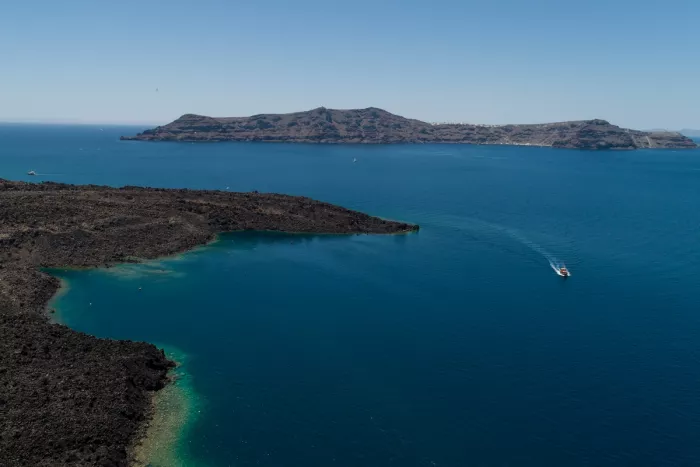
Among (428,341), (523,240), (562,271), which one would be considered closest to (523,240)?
(523,240)

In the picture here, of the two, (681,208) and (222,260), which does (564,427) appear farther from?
(681,208)

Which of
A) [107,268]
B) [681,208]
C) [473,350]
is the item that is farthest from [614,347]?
[681,208]

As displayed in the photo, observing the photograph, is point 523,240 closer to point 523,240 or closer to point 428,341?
point 523,240

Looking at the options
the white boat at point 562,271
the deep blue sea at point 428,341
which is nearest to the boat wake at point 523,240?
the white boat at point 562,271

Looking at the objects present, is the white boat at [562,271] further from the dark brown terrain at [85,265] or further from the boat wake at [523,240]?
the dark brown terrain at [85,265]

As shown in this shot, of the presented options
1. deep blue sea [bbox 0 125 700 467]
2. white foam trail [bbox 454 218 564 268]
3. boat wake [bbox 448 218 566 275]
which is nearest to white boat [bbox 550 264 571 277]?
boat wake [bbox 448 218 566 275]
